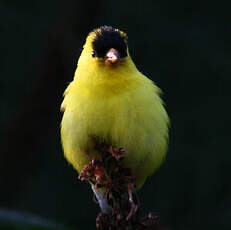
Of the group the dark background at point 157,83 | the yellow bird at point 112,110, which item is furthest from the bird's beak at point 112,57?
the dark background at point 157,83

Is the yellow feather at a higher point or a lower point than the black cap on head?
lower

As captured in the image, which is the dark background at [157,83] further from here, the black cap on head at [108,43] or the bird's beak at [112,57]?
the bird's beak at [112,57]

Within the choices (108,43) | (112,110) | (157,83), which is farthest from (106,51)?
(157,83)

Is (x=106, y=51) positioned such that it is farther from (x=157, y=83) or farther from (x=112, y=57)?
(x=157, y=83)

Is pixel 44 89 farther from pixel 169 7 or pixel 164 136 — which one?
pixel 164 136

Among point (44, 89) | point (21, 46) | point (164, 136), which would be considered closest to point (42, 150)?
point (44, 89)

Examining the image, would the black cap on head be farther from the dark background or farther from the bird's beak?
the dark background

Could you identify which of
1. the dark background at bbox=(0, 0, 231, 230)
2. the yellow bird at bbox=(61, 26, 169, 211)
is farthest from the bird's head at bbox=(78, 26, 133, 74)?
the dark background at bbox=(0, 0, 231, 230)
